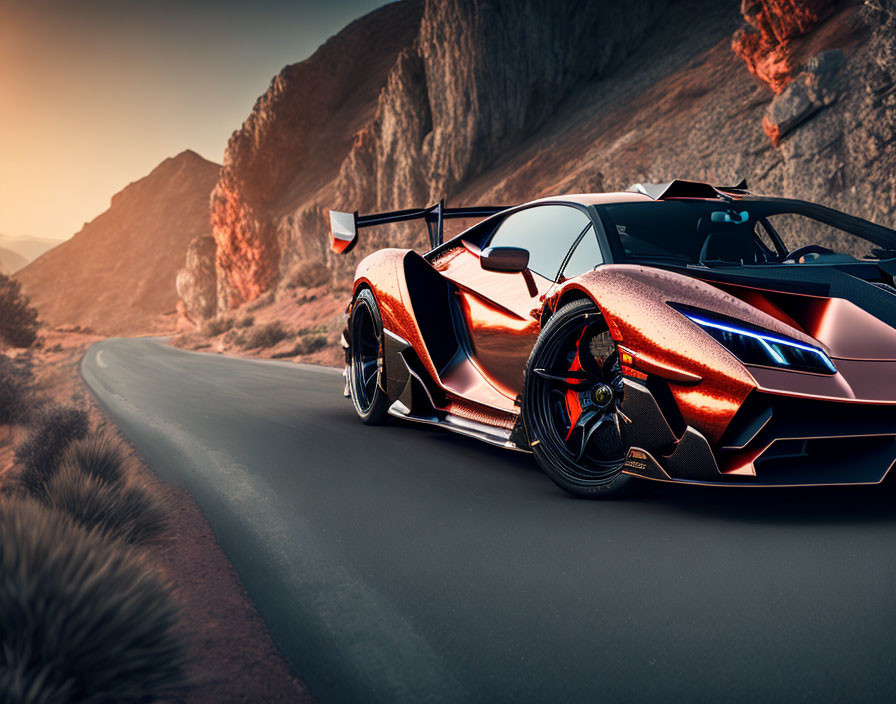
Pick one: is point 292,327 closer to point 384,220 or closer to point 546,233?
point 384,220

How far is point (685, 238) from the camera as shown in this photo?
4090 millimetres

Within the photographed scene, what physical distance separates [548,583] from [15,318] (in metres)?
52.1

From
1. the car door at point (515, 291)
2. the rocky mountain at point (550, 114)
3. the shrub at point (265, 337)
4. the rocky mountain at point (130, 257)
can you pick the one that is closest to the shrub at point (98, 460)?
the car door at point (515, 291)

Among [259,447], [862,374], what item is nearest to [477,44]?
[259,447]

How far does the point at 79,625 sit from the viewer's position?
1.76m

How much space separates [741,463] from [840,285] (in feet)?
2.80

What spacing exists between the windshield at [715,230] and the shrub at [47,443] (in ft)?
11.0

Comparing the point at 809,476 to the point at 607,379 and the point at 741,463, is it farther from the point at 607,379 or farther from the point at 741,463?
the point at 607,379

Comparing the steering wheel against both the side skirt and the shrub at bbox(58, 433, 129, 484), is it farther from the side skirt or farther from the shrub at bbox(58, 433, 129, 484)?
the shrub at bbox(58, 433, 129, 484)

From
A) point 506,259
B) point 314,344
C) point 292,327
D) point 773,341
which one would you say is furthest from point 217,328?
point 773,341

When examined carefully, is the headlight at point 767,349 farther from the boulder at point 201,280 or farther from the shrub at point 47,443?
the boulder at point 201,280

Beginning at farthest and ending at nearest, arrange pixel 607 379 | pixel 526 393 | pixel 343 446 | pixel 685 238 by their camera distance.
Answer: pixel 343 446 → pixel 685 238 → pixel 526 393 → pixel 607 379

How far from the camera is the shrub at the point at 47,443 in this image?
444 cm

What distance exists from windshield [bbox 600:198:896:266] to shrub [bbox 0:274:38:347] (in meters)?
50.1
